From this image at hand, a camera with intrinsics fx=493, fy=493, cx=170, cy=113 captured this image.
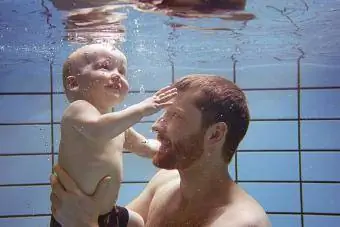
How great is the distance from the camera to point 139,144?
322cm

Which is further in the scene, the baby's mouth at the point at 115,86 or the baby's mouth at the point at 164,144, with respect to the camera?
the baby's mouth at the point at 164,144

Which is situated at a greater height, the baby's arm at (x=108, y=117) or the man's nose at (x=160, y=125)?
the baby's arm at (x=108, y=117)

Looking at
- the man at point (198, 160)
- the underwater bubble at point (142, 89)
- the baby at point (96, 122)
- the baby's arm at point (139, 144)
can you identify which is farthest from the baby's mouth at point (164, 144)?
the underwater bubble at point (142, 89)

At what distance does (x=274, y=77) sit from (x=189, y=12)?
247cm

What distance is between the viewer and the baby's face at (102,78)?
289 cm

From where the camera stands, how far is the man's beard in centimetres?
297


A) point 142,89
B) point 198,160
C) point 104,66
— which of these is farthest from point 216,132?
point 142,89

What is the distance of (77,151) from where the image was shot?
284 cm

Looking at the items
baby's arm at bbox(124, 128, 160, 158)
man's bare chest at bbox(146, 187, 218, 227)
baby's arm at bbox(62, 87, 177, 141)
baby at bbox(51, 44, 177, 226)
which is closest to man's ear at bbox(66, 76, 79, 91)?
baby at bbox(51, 44, 177, 226)

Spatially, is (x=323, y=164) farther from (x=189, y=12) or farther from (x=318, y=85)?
(x=189, y=12)

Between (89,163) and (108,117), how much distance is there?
1.06 feet

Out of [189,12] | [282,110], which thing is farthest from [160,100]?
[282,110]

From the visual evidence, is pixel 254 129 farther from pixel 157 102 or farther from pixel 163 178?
pixel 157 102

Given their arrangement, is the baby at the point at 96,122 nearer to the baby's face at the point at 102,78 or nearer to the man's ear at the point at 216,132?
the baby's face at the point at 102,78
